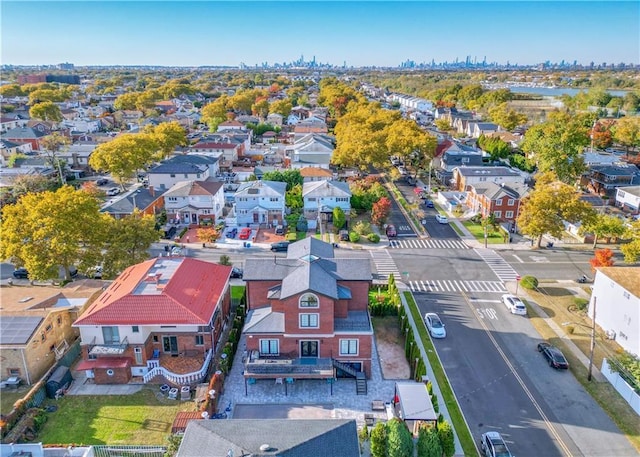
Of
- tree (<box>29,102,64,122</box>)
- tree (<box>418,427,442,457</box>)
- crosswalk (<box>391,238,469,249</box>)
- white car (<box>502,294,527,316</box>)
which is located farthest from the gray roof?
tree (<box>29,102,64,122</box>)

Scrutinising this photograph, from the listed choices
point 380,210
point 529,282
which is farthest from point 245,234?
point 529,282

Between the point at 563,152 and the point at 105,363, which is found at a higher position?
the point at 563,152

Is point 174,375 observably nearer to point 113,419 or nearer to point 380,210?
point 113,419

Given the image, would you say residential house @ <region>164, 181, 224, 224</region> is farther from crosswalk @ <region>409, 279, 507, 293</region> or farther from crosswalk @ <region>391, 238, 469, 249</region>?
crosswalk @ <region>409, 279, 507, 293</region>

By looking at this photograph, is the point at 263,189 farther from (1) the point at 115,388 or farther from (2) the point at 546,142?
(2) the point at 546,142

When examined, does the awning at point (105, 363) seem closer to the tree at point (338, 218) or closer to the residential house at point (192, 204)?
the residential house at point (192, 204)

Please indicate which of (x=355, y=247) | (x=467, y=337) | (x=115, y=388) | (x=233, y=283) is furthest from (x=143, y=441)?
(x=355, y=247)

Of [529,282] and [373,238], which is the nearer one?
[529,282]
